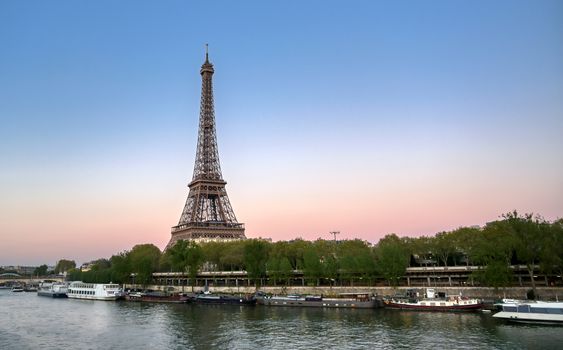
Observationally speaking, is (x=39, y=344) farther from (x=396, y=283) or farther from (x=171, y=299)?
(x=396, y=283)

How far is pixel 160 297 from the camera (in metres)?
77.9

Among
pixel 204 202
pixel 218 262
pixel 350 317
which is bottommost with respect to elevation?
pixel 350 317

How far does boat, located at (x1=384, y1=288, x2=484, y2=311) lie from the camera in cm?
5188

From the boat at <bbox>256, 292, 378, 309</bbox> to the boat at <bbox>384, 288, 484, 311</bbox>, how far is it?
2.63 m

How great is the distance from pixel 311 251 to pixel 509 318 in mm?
37300

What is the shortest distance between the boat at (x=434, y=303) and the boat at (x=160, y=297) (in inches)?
1300

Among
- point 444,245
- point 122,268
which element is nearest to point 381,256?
point 444,245

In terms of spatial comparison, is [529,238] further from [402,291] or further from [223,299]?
[223,299]

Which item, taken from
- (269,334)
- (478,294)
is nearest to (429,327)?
(269,334)

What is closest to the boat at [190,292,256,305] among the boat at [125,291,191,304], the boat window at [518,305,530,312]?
the boat at [125,291,191,304]

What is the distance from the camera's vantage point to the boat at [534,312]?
40781 mm

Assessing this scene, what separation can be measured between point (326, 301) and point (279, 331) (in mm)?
22721

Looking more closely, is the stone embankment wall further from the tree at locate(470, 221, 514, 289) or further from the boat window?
the boat window

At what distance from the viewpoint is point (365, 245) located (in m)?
83.9
